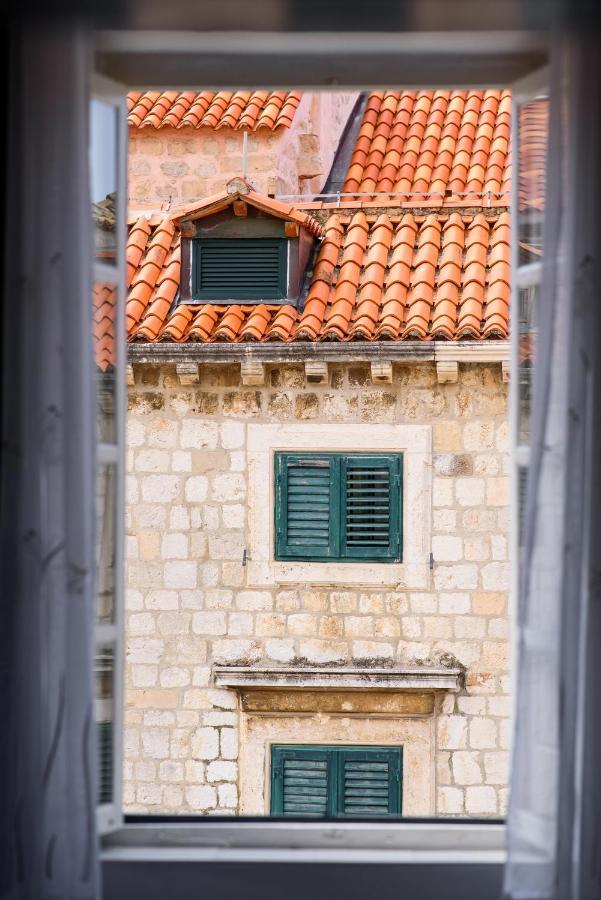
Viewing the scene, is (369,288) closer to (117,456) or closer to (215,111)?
(215,111)

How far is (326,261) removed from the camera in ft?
22.2

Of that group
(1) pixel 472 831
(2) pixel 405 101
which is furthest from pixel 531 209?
(2) pixel 405 101

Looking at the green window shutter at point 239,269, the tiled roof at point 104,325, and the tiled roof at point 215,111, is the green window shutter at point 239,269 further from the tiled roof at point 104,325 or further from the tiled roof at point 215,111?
the tiled roof at point 104,325

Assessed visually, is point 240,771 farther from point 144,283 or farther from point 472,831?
point 472,831

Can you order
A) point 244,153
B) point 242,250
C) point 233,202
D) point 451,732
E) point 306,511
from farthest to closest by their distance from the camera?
point 244,153 < point 242,250 < point 233,202 < point 306,511 < point 451,732

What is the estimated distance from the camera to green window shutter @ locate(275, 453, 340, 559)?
250 inches

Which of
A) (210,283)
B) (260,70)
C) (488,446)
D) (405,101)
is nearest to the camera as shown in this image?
(260,70)

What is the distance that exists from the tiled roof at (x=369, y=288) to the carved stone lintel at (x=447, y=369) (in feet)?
0.48

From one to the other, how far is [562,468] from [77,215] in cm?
73

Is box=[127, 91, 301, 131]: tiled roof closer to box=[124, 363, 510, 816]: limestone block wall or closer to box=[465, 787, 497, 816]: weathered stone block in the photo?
box=[124, 363, 510, 816]: limestone block wall

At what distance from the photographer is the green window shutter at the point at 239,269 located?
21.6ft

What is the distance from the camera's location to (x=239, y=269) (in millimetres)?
6684

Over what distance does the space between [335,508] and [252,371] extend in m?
0.96

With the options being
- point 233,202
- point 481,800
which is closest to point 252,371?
point 233,202
